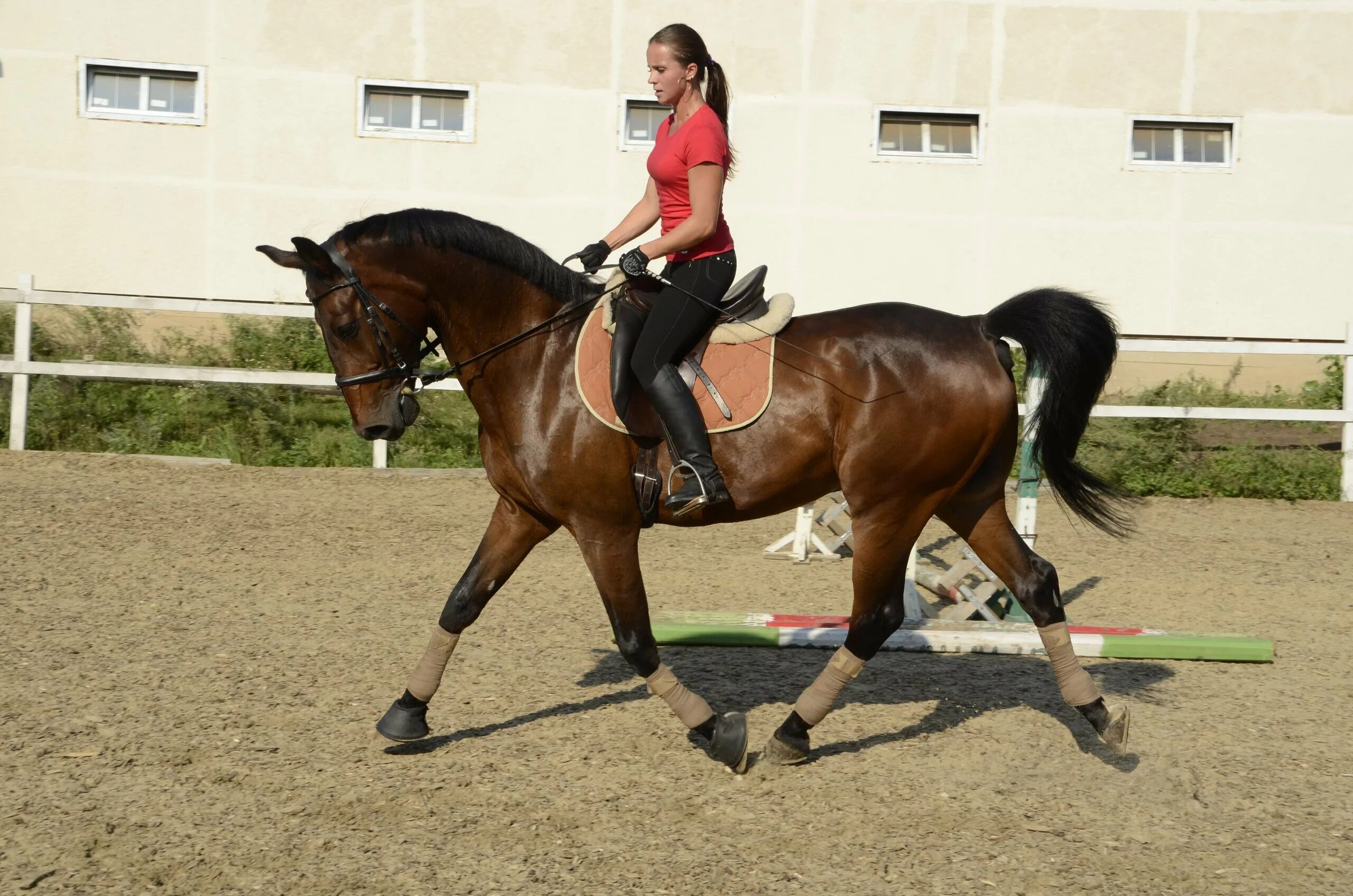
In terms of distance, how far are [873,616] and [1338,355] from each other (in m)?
9.17

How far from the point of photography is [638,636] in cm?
461

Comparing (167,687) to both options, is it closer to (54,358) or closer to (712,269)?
(712,269)

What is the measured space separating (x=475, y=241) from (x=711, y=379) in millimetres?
1062

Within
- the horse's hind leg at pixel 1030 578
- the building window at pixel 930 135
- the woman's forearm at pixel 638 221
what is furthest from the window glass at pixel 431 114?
the horse's hind leg at pixel 1030 578

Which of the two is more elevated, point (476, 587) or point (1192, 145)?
point (1192, 145)

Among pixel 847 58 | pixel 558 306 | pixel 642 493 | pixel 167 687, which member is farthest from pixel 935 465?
pixel 847 58

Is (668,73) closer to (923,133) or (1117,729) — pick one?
(1117,729)

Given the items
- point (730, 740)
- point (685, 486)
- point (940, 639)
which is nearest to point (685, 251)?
point (685, 486)

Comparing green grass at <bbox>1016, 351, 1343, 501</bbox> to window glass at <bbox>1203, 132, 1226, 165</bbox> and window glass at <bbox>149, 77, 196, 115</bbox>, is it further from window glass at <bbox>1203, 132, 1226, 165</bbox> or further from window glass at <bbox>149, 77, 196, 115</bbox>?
window glass at <bbox>149, 77, 196, 115</bbox>

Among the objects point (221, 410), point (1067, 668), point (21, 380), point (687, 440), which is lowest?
point (1067, 668)

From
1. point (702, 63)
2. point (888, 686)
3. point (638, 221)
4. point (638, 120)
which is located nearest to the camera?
point (702, 63)

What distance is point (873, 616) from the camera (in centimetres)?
479

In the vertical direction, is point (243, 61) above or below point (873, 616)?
above

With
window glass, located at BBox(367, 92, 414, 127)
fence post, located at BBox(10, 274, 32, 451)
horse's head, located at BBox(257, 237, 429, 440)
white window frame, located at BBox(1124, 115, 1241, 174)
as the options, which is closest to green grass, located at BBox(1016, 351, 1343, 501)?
white window frame, located at BBox(1124, 115, 1241, 174)
